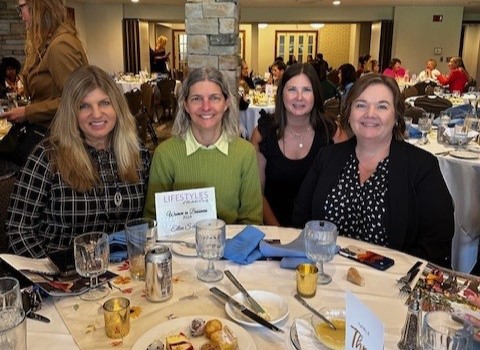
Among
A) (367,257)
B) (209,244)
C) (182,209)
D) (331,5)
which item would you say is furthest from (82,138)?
(331,5)

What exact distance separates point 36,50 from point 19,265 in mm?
1624

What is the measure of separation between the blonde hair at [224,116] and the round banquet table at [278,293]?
728 millimetres

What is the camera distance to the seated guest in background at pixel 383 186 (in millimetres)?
1823

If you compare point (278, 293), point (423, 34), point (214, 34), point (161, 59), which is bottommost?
point (278, 293)

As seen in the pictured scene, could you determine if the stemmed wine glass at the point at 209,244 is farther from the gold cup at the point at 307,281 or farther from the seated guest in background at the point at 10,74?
the seated guest in background at the point at 10,74

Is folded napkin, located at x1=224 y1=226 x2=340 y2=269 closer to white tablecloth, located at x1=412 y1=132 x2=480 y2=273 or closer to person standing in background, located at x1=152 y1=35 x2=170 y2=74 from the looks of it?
white tablecloth, located at x1=412 y1=132 x2=480 y2=273

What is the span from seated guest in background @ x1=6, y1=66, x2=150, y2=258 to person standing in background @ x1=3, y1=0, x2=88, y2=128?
2.47ft

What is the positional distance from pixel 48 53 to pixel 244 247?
1.71 metres

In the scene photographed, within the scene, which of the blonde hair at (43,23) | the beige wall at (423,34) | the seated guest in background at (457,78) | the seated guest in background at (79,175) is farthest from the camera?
the beige wall at (423,34)

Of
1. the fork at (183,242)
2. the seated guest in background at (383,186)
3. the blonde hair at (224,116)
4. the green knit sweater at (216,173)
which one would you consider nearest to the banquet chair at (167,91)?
the blonde hair at (224,116)

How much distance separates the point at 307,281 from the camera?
1261 millimetres

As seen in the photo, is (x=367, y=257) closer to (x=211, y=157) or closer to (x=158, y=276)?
(x=158, y=276)

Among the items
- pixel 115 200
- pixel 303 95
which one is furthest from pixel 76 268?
pixel 303 95

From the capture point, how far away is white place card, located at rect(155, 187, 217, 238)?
164 centimetres
